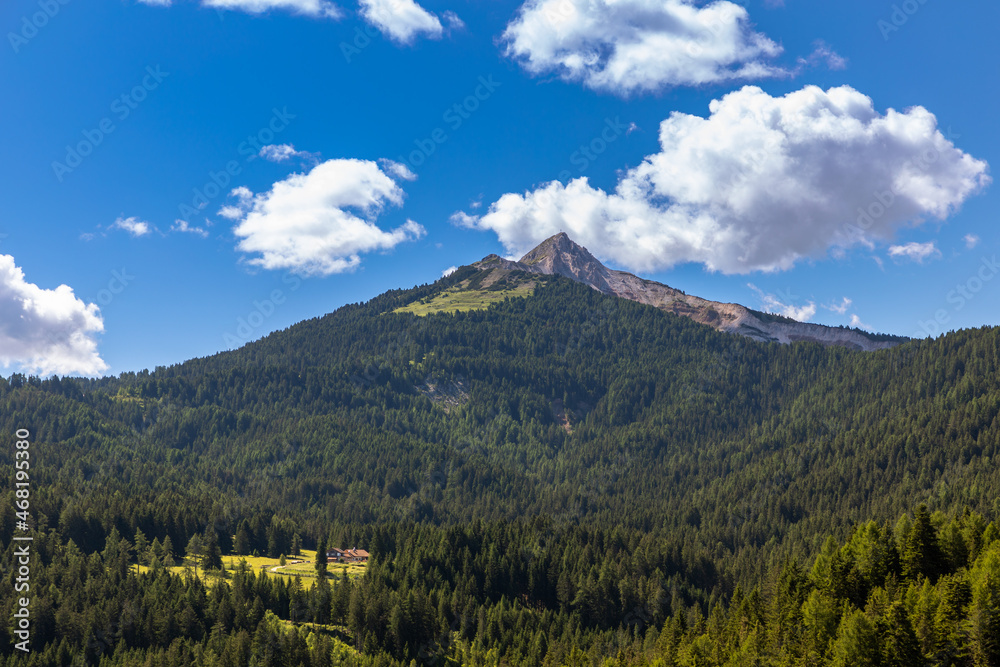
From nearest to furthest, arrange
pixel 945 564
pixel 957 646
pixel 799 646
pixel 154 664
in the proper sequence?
pixel 957 646
pixel 799 646
pixel 945 564
pixel 154 664

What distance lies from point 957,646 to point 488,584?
122 meters

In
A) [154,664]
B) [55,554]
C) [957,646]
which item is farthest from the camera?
[55,554]

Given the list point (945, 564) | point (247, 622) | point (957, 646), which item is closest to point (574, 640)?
point (247, 622)

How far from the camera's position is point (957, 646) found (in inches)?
3108

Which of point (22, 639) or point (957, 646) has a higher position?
point (957, 646)

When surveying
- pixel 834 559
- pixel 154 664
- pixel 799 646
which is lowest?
pixel 154 664

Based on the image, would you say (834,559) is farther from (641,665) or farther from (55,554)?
(55,554)

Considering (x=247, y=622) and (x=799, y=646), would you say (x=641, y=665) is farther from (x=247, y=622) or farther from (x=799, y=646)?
(x=247, y=622)

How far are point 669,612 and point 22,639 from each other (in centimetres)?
13534

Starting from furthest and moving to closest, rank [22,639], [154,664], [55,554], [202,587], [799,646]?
Result: [55,554] → [202,587] → [22,639] → [154,664] → [799,646]

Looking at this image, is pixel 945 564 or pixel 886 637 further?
pixel 945 564

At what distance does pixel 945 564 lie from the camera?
9875 cm

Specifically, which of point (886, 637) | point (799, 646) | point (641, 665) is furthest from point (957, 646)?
point (641, 665)

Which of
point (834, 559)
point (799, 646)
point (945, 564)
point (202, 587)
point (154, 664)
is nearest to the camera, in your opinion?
point (799, 646)
